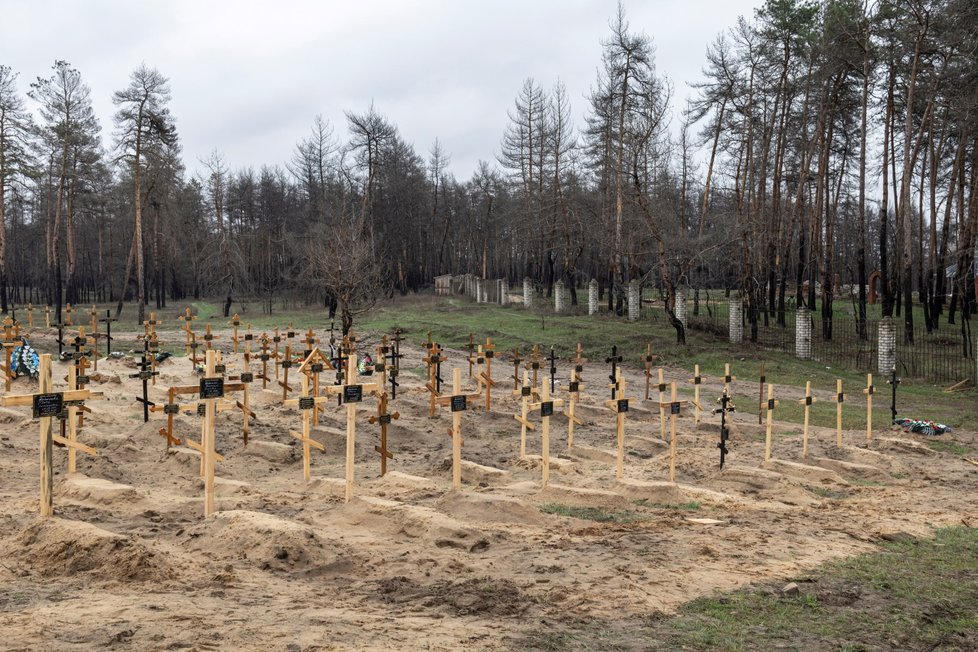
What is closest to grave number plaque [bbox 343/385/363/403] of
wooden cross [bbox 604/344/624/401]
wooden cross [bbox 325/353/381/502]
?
wooden cross [bbox 325/353/381/502]

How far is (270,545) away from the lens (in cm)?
657

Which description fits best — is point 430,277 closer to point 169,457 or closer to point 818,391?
point 818,391

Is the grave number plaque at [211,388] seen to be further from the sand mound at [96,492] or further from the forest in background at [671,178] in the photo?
the forest in background at [671,178]

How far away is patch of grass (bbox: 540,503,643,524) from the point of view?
840 cm

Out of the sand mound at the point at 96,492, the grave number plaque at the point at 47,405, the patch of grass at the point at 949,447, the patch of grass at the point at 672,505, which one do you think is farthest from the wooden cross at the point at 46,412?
the patch of grass at the point at 949,447

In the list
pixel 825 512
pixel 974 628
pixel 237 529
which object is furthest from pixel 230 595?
pixel 825 512

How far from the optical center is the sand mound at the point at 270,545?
642 centimetres

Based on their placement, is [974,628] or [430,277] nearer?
[974,628]

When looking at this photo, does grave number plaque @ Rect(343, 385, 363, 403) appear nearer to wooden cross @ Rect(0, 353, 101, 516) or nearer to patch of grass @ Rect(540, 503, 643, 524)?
patch of grass @ Rect(540, 503, 643, 524)

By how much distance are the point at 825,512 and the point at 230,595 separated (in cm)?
704

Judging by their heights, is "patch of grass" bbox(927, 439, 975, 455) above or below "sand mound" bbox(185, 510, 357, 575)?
below

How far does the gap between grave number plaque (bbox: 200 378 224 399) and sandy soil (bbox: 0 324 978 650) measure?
1254mm

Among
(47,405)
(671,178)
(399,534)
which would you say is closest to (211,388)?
(47,405)

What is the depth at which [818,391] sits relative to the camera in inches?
859
